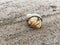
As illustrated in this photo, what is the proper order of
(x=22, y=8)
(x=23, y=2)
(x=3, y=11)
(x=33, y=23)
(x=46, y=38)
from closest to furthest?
(x=46, y=38) < (x=33, y=23) < (x=3, y=11) < (x=22, y=8) < (x=23, y=2)

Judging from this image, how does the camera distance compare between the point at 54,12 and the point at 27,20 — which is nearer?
the point at 27,20

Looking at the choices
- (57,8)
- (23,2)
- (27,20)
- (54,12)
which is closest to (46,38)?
(27,20)

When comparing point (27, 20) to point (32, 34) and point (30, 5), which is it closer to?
point (32, 34)

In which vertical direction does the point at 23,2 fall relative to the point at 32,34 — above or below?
above

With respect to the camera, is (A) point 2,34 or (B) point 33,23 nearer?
(A) point 2,34

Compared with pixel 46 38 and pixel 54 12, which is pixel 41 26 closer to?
pixel 46 38

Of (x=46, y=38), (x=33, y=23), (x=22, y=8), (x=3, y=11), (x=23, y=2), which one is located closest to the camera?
(x=46, y=38)

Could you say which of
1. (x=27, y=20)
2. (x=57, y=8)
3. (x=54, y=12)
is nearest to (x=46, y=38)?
(x=27, y=20)

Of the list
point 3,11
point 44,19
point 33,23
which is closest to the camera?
point 33,23

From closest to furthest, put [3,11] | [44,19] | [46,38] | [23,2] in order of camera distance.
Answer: [46,38]
[44,19]
[3,11]
[23,2]
